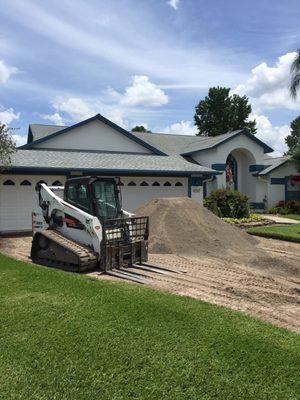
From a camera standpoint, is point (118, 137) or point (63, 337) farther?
point (118, 137)

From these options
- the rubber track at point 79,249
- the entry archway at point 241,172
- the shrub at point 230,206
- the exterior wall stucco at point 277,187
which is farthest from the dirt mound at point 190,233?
the entry archway at point 241,172

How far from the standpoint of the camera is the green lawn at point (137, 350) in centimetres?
432

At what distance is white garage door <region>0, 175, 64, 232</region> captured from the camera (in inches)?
728

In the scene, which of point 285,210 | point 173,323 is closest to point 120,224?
point 173,323

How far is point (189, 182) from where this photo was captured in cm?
2319

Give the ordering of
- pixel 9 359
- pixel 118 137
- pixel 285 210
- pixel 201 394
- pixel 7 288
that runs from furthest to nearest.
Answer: pixel 285 210, pixel 118 137, pixel 7 288, pixel 9 359, pixel 201 394

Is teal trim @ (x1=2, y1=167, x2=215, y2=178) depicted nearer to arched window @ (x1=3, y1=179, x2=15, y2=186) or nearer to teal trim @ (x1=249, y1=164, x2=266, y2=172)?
arched window @ (x1=3, y1=179, x2=15, y2=186)

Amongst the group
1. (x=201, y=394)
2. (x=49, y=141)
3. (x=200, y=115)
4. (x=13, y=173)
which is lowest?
(x=201, y=394)

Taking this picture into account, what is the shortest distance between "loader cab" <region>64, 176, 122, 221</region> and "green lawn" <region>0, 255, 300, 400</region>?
331 centimetres

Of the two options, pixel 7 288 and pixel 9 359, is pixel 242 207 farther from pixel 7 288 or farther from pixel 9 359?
pixel 9 359

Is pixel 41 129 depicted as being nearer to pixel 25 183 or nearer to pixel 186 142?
pixel 25 183

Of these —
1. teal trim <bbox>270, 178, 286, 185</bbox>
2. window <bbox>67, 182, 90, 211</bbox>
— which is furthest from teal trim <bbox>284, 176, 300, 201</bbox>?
window <bbox>67, 182, 90, 211</bbox>

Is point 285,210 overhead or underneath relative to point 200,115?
underneath

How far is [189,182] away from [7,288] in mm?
16150
